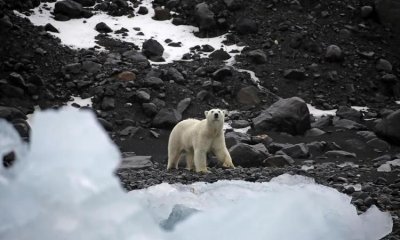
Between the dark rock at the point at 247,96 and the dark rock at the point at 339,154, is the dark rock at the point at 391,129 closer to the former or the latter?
the dark rock at the point at 339,154

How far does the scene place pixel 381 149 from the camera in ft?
38.4

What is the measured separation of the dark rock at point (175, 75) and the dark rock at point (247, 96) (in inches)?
72.9

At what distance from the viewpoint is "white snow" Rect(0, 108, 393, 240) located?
3.42 metres

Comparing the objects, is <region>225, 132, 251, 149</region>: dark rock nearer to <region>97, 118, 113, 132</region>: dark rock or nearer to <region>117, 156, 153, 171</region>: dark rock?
<region>117, 156, 153, 171</region>: dark rock

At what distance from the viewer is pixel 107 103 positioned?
578 inches

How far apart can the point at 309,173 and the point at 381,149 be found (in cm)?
427

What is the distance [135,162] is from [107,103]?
164 inches

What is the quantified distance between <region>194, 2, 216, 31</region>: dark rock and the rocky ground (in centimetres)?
5

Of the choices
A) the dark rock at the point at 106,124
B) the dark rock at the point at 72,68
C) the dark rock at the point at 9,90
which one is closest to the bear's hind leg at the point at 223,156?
the dark rock at the point at 106,124

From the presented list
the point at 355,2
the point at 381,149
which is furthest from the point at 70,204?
the point at 355,2

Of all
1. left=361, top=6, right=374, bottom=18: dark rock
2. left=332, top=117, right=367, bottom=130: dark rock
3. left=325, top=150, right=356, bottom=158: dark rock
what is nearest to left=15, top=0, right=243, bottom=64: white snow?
left=332, top=117, right=367, bottom=130: dark rock

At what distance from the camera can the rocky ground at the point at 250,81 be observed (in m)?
11.9

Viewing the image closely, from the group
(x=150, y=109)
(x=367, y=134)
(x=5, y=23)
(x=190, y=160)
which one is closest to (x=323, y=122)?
(x=367, y=134)

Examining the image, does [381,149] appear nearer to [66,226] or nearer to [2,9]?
[66,226]
